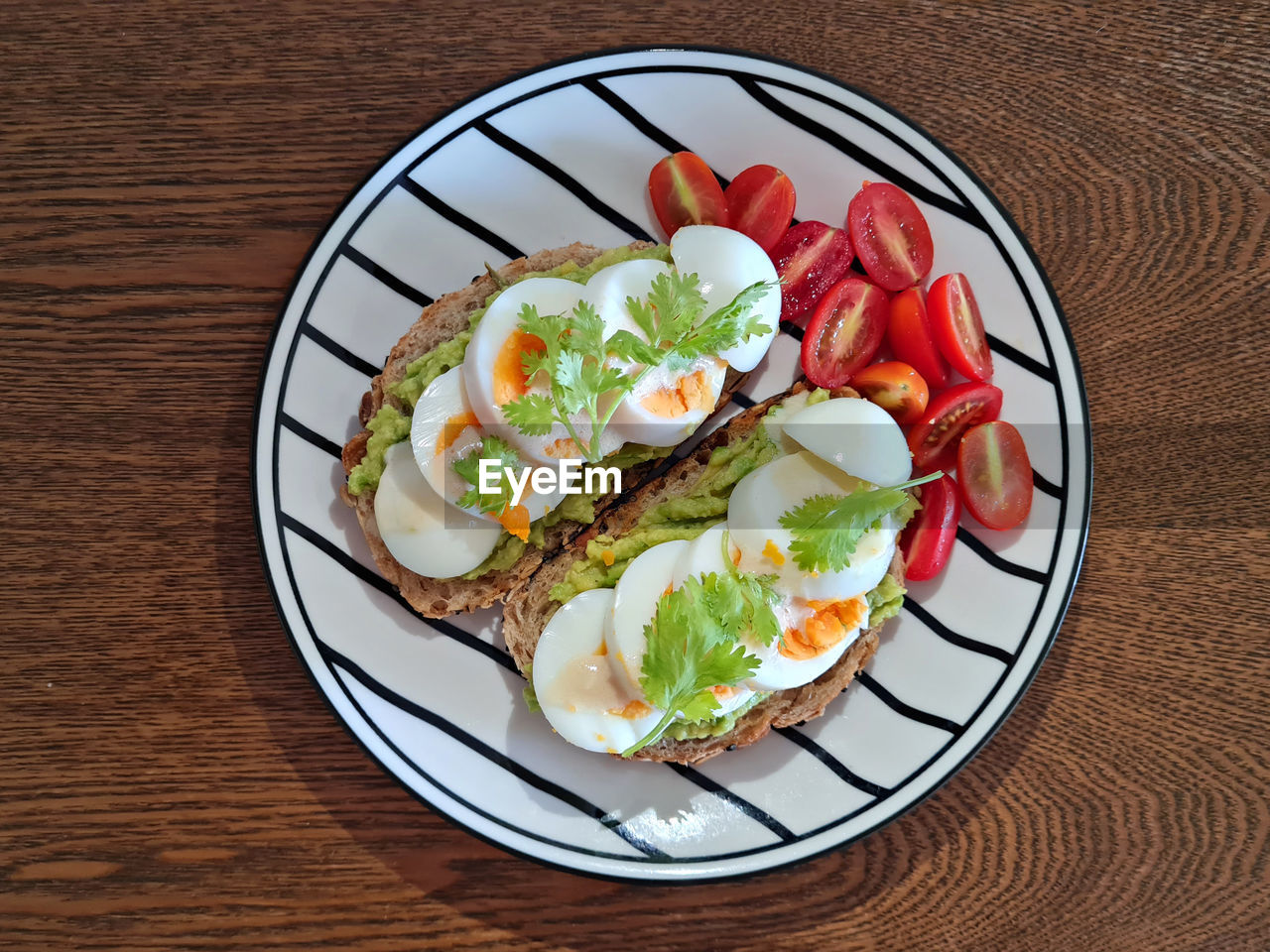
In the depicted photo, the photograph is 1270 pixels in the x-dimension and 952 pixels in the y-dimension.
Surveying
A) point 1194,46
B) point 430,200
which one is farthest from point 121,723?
point 1194,46

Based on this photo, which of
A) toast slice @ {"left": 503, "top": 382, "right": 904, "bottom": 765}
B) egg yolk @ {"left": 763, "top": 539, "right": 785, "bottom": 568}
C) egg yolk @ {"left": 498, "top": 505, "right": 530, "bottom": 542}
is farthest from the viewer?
toast slice @ {"left": 503, "top": 382, "right": 904, "bottom": 765}

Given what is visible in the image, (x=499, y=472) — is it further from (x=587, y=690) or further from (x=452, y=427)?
(x=587, y=690)

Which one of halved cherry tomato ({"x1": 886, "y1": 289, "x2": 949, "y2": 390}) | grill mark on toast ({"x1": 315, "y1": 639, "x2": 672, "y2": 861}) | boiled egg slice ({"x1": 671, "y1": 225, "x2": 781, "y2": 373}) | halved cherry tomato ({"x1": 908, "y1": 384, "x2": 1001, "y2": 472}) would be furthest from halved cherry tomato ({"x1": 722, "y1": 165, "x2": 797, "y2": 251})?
grill mark on toast ({"x1": 315, "y1": 639, "x2": 672, "y2": 861})

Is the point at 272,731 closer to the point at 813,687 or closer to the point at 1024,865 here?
the point at 813,687

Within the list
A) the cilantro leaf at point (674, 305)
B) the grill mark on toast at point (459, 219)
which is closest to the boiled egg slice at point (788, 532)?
the cilantro leaf at point (674, 305)

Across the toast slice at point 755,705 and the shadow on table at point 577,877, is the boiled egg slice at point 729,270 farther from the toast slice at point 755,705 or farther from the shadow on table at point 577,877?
the shadow on table at point 577,877

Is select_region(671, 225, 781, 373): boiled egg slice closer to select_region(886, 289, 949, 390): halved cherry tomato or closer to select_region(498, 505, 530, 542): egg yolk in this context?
select_region(886, 289, 949, 390): halved cherry tomato
